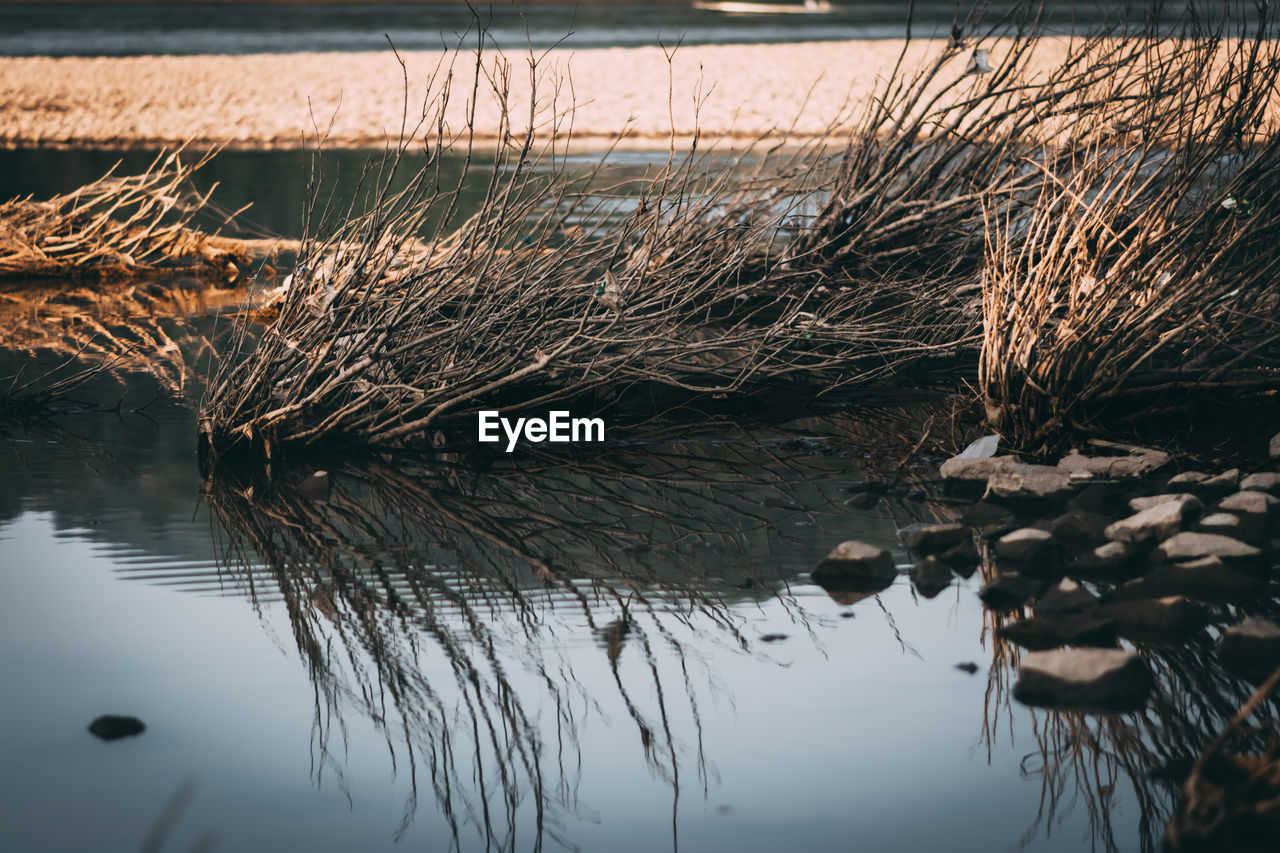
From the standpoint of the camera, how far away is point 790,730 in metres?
3.54

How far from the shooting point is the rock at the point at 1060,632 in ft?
12.9

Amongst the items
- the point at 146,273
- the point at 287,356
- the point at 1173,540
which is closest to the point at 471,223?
the point at 287,356

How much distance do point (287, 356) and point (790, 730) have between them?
2.95 m

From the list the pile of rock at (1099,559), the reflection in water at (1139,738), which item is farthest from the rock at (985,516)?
the reflection in water at (1139,738)

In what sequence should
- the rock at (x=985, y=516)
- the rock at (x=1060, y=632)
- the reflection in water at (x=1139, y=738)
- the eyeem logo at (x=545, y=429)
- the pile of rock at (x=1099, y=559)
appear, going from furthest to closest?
the eyeem logo at (x=545, y=429) < the rock at (x=985, y=516) < the rock at (x=1060, y=632) < the pile of rock at (x=1099, y=559) < the reflection in water at (x=1139, y=738)

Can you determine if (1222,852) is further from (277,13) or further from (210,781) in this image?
(277,13)

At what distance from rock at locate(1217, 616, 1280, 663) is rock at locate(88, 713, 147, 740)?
9.09 feet

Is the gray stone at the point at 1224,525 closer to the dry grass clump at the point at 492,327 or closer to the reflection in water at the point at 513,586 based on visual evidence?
the reflection in water at the point at 513,586

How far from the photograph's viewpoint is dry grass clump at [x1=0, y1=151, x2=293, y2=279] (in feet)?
33.6

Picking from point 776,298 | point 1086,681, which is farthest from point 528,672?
point 776,298

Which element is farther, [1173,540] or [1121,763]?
[1173,540]

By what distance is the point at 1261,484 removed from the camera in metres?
4.97

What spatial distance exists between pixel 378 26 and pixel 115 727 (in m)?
43.1

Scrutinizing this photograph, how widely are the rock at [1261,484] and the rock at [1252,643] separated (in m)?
1.22
